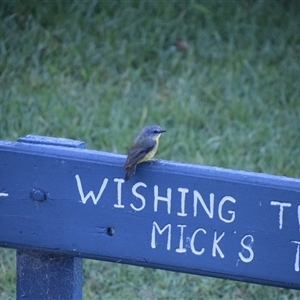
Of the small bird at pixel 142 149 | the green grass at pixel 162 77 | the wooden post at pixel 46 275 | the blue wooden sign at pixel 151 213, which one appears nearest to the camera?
the blue wooden sign at pixel 151 213

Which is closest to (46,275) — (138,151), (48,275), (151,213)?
(48,275)

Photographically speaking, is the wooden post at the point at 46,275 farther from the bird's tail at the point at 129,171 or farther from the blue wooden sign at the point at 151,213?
the bird's tail at the point at 129,171

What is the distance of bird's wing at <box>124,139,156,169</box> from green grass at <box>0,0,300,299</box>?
1.48 metres

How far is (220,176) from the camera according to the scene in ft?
7.88

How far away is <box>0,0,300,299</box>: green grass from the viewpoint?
17.5ft

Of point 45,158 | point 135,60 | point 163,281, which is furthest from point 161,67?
point 45,158

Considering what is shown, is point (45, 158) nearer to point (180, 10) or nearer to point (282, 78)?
point (282, 78)

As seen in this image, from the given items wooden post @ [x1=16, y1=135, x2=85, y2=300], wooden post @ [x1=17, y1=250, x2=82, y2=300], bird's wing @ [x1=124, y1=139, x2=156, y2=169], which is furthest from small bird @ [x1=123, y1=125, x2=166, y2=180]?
wooden post @ [x1=17, y1=250, x2=82, y2=300]

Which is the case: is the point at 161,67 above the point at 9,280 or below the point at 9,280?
above

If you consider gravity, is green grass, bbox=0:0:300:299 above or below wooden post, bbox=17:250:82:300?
above

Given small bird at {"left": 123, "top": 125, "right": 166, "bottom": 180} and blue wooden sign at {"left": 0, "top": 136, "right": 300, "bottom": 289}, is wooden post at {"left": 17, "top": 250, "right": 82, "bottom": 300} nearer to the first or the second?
blue wooden sign at {"left": 0, "top": 136, "right": 300, "bottom": 289}

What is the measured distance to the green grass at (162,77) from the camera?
533cm

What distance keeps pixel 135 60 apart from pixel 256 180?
4.04m

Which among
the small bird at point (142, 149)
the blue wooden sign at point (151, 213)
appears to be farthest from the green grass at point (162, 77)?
the blue wooden sign at point (151, 213)
